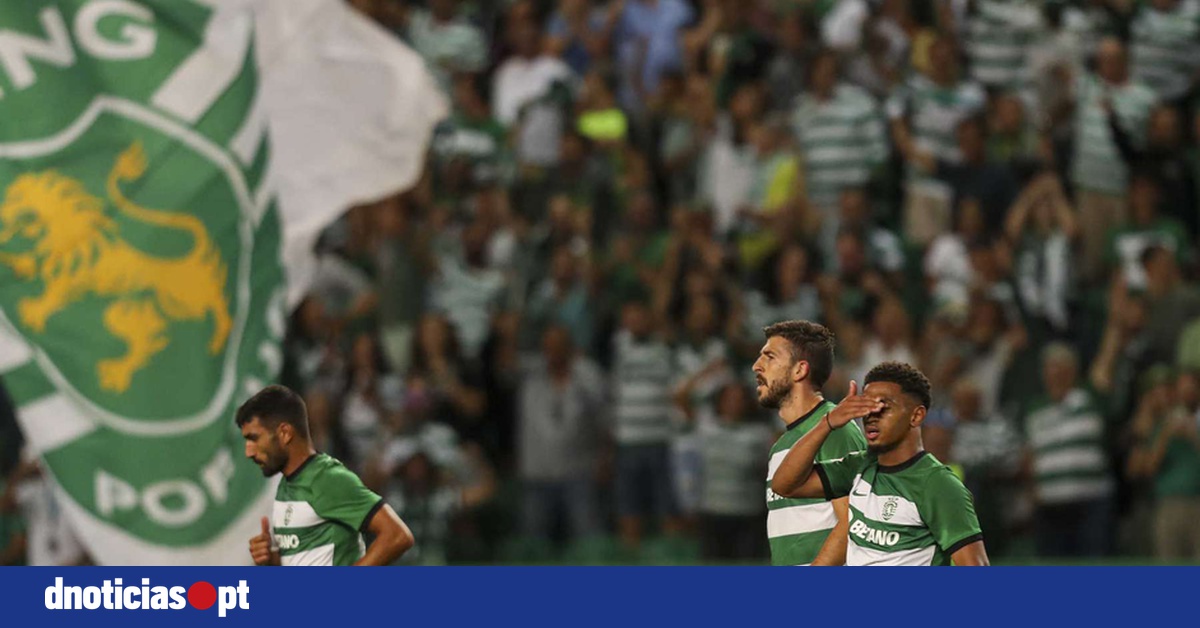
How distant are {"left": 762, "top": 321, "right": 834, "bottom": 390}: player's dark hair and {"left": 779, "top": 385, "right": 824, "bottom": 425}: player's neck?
34mm

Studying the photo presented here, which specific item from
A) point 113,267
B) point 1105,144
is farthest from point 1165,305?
point 113,267

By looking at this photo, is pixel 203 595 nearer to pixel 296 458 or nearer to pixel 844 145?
pixel 296 458

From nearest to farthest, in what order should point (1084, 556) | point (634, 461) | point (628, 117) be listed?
point (1084, 556)
point (634, 461)
point (628, 117)

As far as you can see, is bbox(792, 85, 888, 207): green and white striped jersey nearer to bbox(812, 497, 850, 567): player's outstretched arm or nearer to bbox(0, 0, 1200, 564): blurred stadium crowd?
bbox(0, 0, 1200, 564): blurred stadium crowd

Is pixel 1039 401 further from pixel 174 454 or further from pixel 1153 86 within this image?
pixel 174 454

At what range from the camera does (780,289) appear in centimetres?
1507

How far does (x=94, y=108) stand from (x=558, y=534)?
6.45 meters

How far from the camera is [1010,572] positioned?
536cm

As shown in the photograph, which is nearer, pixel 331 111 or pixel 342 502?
pixel 342 502

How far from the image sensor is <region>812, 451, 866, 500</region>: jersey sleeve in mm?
6914

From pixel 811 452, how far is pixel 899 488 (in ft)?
1.02

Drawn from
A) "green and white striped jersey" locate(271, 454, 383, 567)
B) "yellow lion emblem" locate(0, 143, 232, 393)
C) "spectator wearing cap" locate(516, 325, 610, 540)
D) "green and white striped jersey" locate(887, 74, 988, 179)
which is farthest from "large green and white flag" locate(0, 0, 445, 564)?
"green and white striped jersey" locate(887, 74, 988, 179)

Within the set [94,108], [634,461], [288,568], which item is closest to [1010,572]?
[288,568]

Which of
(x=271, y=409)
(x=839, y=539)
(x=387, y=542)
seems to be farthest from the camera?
(x=271, y=409)
